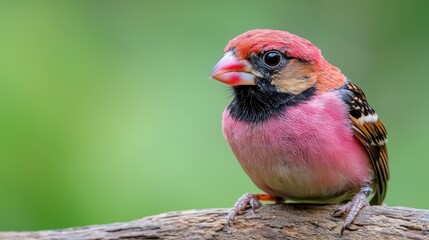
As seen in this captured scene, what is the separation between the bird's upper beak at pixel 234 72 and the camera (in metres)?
4.56

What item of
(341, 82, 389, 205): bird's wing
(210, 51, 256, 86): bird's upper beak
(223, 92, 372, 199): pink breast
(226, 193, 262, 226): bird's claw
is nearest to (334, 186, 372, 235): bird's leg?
(223, 92, 372, 199): pink breast

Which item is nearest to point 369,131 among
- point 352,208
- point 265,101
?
point 352,208

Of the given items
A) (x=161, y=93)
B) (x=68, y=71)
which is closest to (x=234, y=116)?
(x=161, y=93)

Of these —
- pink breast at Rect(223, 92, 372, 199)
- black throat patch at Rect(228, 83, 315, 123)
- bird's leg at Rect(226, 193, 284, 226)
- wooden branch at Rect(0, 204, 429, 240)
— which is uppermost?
black throat patch at Rect(228, 83, 315, 123)

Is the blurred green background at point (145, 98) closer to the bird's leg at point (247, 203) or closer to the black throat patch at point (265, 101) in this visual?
the bird's leg at point (247, 203)

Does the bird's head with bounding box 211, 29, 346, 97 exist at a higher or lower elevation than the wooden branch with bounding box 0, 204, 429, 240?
higher

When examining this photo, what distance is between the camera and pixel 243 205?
16.1 ft

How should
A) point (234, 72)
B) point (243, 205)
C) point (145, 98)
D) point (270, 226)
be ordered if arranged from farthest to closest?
point (145, 98), point (243, 205), point (270, 226), point (234, 72)

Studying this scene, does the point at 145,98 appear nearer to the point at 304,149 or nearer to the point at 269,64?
the point at 269,64

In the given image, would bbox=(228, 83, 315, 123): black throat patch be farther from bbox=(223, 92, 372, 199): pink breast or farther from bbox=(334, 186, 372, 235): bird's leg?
bbox=(334, 186, 372, 235): bird's leg

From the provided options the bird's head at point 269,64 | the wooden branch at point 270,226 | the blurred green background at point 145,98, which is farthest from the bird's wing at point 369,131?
the blurred green background at point 145,98

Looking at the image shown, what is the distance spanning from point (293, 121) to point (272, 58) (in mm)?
414

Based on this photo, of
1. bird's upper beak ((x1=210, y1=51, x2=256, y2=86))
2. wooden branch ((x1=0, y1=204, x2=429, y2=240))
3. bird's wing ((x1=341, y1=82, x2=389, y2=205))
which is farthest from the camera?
bird's wing ((x1=341, y1=82, x2=389, y2=205))

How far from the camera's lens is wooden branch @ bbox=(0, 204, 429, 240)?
171 inches
